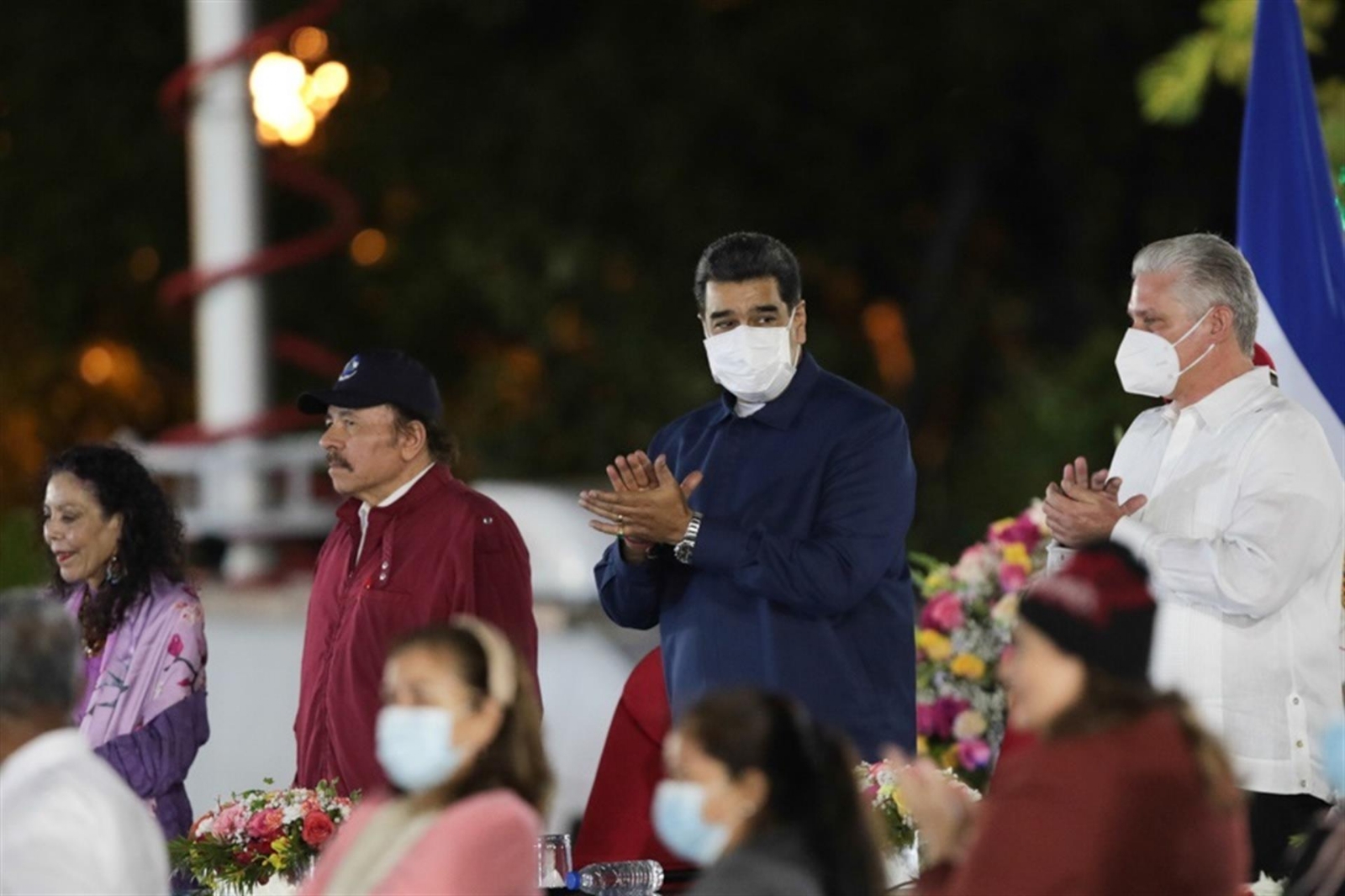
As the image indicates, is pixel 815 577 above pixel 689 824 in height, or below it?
above

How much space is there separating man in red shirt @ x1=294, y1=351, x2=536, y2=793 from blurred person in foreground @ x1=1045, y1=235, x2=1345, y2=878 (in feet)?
4.57

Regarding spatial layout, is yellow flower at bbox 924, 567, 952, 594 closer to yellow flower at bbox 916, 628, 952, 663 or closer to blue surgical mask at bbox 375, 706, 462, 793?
yellow flower at bbox 916, 628, 952, 663

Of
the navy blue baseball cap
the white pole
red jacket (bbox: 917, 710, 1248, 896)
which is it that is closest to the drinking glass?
the navy blue baseball cap

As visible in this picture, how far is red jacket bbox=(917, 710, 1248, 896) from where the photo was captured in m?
→ 4.35

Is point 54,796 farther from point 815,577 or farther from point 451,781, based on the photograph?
point 815,577

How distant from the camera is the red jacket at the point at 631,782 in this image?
22.0 feet

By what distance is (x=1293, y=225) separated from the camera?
294 inches

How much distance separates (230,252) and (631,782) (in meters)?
8.26

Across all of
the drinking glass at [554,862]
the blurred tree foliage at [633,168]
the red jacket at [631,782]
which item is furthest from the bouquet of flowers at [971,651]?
the blurred tree foliage at [633,168]

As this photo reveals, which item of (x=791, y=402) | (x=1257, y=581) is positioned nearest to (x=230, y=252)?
(x=791, y=402)

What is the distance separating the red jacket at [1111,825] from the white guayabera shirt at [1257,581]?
1.52m

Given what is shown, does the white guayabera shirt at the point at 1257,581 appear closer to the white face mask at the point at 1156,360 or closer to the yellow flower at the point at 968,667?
the white face mask at the point at 1156,360

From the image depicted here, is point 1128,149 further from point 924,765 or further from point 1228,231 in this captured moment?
point 924,765

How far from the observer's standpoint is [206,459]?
1449cm
